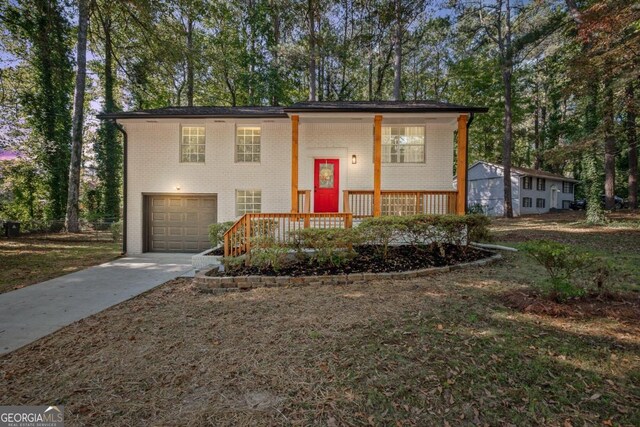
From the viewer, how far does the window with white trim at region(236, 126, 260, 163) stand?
34.0 ft

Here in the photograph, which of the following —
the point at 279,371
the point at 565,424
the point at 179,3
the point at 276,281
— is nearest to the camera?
the point at 565,424

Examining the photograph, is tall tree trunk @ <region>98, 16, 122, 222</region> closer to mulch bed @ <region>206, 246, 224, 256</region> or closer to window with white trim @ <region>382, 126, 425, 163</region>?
mulch bed @ <region>206, 246, 224, 256</region>

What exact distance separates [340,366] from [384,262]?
400cm

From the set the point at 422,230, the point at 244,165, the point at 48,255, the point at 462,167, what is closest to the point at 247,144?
the point at 244,165

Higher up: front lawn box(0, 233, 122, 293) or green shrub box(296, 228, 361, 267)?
green shrub box(296, 228, 361, 267)

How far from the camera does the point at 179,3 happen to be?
7.55 metres

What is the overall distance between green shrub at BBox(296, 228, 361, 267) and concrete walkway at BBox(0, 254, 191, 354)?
11.4ft

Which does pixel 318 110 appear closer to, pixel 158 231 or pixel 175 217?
pixel 175 217

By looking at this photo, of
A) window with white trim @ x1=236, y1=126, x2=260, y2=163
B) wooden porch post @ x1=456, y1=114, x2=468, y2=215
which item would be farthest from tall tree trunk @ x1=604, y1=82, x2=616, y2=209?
window with white trim @ x1=236, y1=126, x2=260, y2=163

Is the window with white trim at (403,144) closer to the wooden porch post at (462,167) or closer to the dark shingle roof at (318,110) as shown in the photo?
the dark shingle roof at (318,110)

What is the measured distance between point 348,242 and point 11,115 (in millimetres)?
18325

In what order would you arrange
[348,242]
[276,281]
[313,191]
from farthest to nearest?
[313,191], [348,242], [276,281]

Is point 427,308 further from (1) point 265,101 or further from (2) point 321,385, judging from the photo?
(1) point 265,101

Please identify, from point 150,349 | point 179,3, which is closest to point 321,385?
point 150,349
